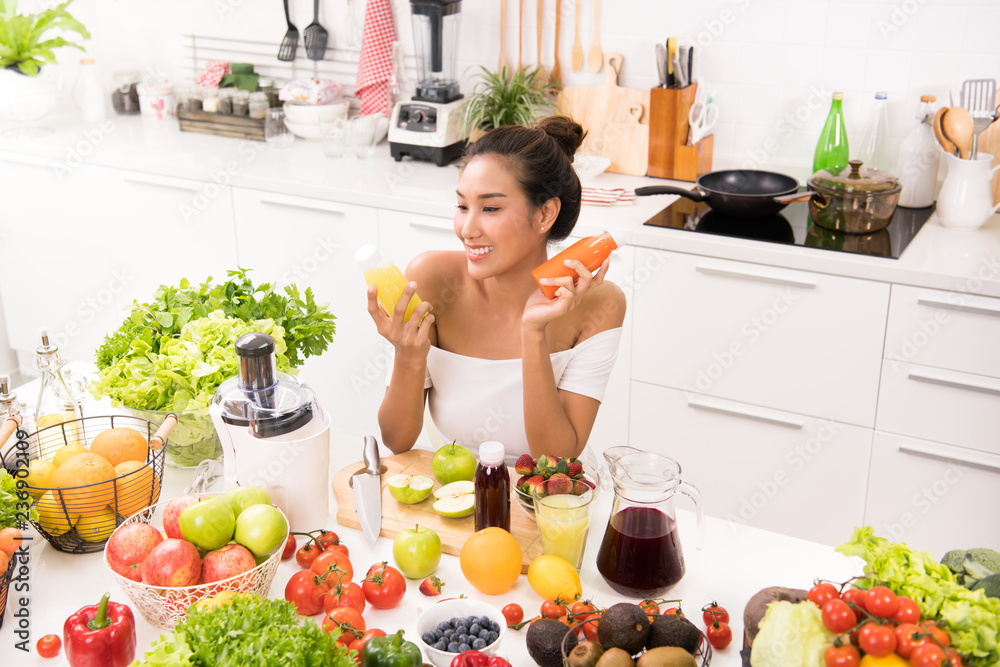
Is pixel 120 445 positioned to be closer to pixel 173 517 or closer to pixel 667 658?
pixel 173 517

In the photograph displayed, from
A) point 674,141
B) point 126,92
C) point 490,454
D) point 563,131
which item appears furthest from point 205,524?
point 126,92

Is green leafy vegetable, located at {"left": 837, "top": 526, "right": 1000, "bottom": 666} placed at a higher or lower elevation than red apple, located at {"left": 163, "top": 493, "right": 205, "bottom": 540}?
higher

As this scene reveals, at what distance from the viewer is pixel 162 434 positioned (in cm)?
139

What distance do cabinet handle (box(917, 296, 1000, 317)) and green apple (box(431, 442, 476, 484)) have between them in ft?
4.44

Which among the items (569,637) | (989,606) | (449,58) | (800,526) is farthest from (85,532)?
(449,58)

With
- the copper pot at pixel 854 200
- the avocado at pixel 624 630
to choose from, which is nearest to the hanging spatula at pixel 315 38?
the copper pot at pixel 854 200

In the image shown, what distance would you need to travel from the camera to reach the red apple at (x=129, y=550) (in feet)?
3.75

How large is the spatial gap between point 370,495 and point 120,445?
0.38m

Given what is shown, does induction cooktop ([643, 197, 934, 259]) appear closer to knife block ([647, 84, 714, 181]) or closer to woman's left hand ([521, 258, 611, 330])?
knife block ([647, 84, 714, 181])

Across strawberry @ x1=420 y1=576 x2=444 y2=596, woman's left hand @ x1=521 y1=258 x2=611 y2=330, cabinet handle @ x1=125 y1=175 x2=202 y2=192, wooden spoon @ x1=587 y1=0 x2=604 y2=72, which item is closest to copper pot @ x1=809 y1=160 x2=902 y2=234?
wooden spoon @ x1=587 y1=0 x2=604 y2=72

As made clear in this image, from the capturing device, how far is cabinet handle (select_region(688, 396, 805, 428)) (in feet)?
8.32

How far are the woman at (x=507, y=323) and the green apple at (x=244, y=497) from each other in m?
0.47

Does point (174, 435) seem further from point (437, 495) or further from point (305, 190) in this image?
point (305, 190)

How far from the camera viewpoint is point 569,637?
40.4 inches
